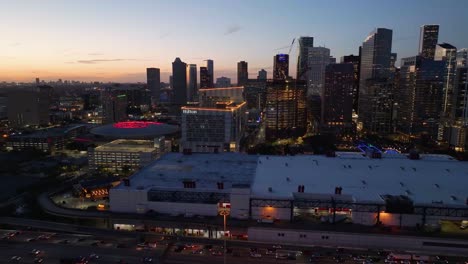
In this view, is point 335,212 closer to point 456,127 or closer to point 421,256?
point 421,256

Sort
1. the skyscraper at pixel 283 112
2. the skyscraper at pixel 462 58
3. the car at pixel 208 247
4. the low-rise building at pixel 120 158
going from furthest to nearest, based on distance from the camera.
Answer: the skyscraper at pixel 462 58, the skyscraper at pixel 283 112, the low-rise building at pixel 120 158, the car at pixel 208 247

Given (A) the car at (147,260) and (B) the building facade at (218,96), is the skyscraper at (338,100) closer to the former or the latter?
(B) the building facade at (218,96)

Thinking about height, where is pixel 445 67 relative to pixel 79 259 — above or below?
above

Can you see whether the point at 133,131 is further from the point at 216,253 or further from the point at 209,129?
the point at 216,253

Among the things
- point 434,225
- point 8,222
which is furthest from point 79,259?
point 434,225

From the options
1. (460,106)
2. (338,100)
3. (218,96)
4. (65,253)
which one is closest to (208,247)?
(65,253)

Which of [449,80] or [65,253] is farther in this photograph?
[449,80]

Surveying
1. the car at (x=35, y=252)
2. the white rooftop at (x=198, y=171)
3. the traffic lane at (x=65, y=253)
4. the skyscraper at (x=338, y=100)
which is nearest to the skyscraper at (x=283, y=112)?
the skyscraper at (x=338, y=100)
